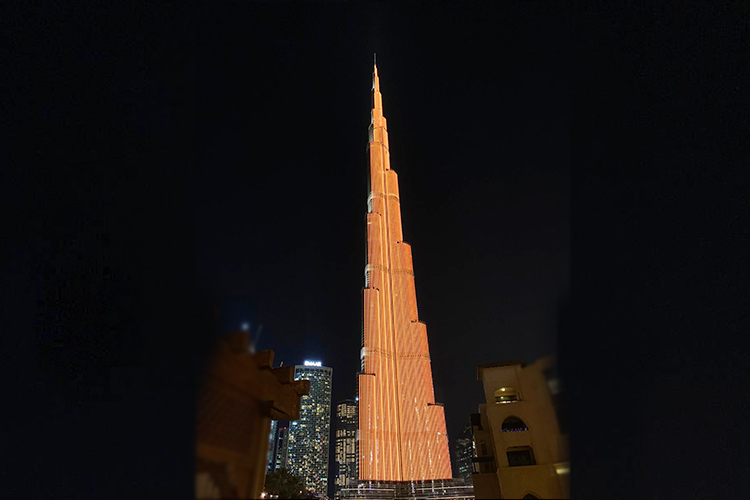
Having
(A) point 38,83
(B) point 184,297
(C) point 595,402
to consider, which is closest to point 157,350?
(B) point 184,297

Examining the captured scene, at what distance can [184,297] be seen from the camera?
2.69 feet

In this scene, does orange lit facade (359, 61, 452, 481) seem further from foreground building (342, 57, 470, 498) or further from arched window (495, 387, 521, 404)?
arched window (495, 387, 521, 404)

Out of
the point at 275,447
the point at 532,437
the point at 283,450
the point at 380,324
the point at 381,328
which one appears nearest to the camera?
the point at 532,437

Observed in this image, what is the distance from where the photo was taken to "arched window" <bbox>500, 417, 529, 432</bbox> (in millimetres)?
974

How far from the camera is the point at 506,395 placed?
1.10 meters

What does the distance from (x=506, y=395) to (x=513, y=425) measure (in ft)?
0.33

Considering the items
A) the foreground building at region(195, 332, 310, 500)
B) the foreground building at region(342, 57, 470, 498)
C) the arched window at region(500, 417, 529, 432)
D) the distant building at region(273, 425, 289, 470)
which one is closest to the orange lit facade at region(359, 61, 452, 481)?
the foreground building at region(342, 57, 470, 498)

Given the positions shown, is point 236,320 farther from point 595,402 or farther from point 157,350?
point 595,402

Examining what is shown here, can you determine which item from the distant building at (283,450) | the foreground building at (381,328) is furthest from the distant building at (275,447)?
the foreground building at (381,328)

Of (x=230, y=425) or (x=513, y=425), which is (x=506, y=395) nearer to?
(x=513, y=425)

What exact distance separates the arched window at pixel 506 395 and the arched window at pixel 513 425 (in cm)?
5

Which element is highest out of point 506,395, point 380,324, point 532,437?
point 380,324

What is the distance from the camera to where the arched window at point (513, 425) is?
38.3 inches

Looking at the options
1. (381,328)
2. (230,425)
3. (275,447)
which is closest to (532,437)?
(230,425)
